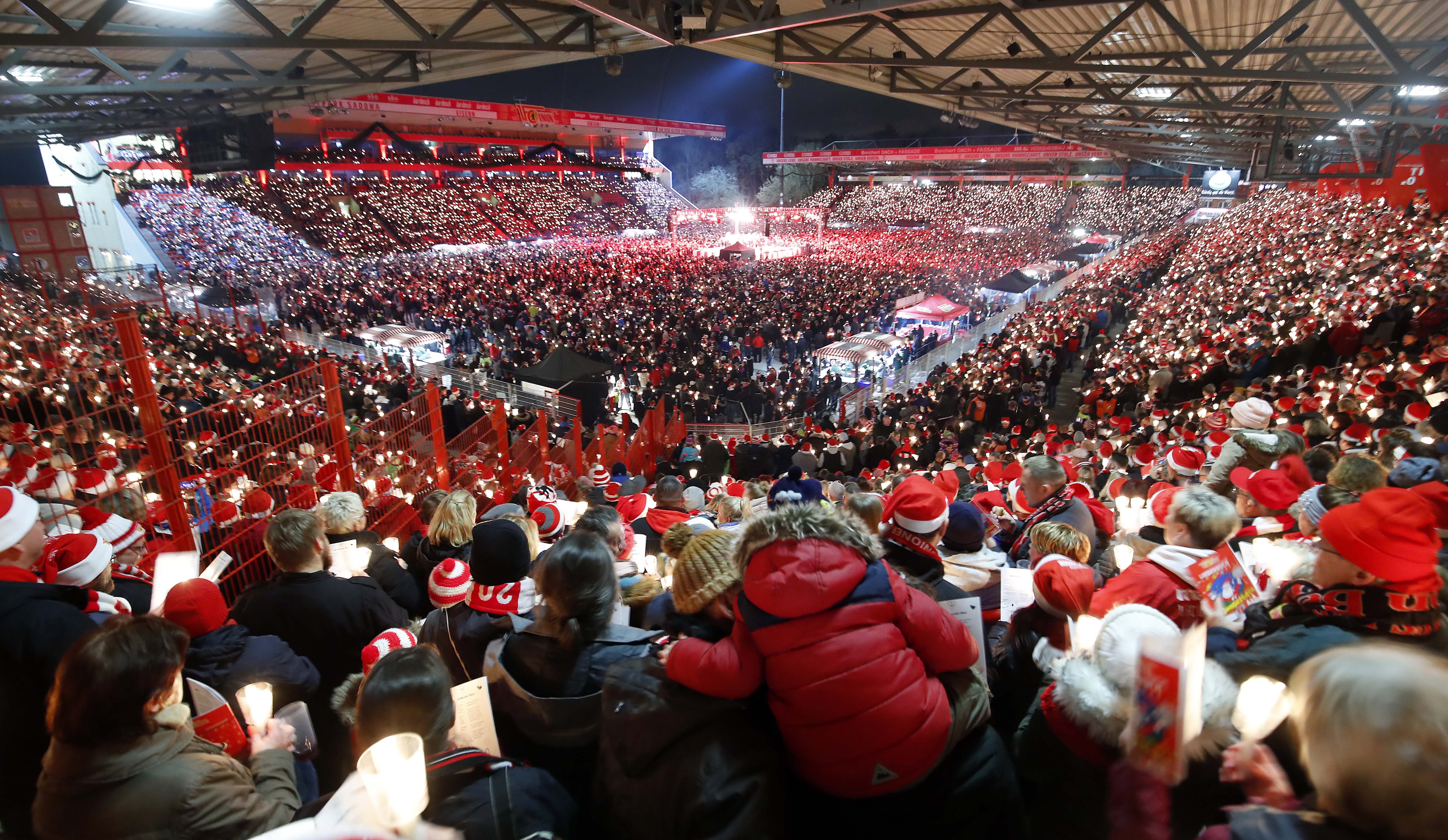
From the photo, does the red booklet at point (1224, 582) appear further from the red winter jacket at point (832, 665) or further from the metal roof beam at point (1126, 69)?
the metal roof beam at point (1126, 69)

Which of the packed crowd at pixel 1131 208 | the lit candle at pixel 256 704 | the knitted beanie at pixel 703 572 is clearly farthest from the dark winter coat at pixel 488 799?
the packed crowd at pixel 1131 208

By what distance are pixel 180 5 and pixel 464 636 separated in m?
6.27

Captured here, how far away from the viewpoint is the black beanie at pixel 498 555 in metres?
2.16

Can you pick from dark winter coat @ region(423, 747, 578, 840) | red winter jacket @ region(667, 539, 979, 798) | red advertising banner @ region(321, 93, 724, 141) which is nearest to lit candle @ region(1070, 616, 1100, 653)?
red winter jacket @ region(667, 539, 979, 798)

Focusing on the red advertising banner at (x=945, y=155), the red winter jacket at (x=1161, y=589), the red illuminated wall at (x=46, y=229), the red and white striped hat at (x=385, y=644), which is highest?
the red advertising banner at (x=945, y=155)

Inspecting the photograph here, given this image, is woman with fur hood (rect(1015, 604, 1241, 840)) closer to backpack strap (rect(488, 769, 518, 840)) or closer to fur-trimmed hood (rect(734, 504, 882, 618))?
fur-trimmed hood (rect(734, 504, 882, 618))

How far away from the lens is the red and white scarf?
3160 mm

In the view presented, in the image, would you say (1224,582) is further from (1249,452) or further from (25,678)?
(25,678)

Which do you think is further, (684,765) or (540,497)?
(540,497)

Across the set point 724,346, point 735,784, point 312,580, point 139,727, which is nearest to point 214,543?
point 312,580

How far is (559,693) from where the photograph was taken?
175 centimetres

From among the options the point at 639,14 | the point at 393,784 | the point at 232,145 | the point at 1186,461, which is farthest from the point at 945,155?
the point at 393,784

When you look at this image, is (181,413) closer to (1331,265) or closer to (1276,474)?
(1276,474)

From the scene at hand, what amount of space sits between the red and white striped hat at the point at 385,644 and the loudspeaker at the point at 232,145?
16843mm
